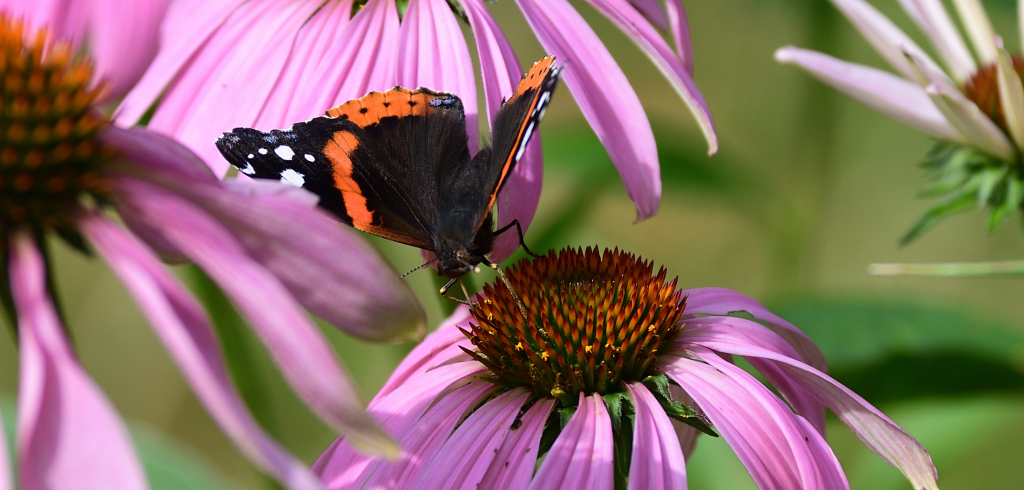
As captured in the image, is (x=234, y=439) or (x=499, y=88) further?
(x=499, y=88)

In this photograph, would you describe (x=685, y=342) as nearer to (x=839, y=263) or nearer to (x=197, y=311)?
(x=197, y=311)

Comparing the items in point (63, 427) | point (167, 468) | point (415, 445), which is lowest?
point (167, 468)

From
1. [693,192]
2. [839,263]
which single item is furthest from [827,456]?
[839,263]

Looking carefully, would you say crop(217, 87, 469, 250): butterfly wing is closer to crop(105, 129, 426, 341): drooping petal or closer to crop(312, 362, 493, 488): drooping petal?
crop(312, 362, 493, 488): drooping petal

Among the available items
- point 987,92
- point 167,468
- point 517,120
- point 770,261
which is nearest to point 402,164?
point 517,120

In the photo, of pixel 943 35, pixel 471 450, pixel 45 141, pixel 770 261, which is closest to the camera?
pixel 45 141

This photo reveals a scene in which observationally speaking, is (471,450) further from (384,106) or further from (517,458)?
(384,106)
